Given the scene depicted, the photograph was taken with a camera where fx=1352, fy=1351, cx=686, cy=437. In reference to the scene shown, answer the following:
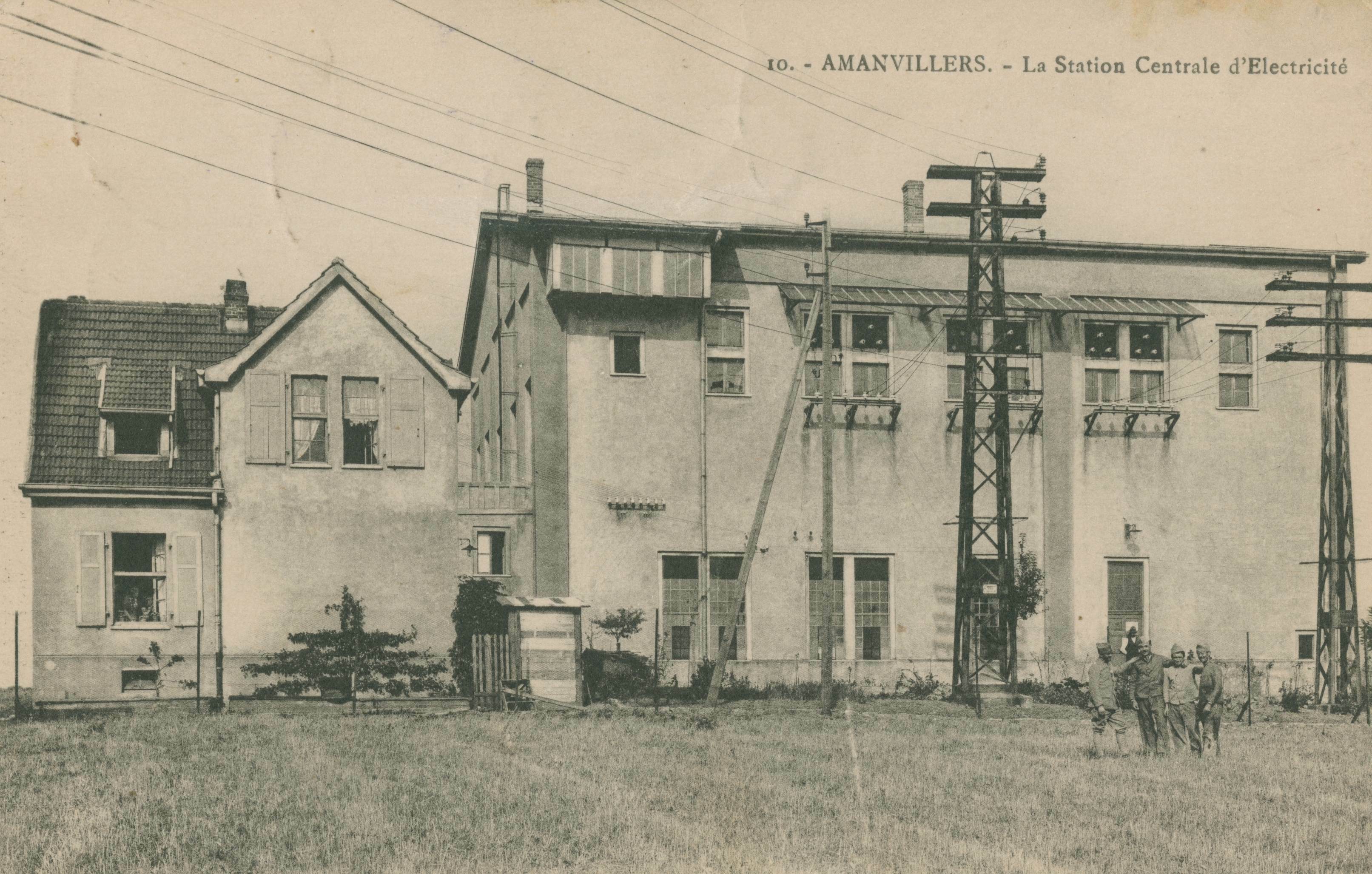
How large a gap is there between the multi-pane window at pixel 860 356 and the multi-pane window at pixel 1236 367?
8090 mm

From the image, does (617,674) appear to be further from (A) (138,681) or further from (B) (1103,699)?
(B) (1103,699)

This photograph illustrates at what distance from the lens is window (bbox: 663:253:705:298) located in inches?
1133

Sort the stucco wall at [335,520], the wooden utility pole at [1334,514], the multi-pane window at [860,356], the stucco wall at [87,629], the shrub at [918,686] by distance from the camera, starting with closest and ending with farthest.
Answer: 1. the stucco wall at [87,629]
2. the stucco wall at [335,520]
3. the wooden utility pole at [1334,514]
4. the shrub at [918,686]
5. the multi-pane window at [860,356]

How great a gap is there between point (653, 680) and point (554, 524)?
3.96 meters

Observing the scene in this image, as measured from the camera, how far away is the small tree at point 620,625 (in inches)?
1080

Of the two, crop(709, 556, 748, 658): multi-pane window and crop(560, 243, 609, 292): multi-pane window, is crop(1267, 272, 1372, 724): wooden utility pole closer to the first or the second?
crop(709, 556, 748, 658): multi-pane window

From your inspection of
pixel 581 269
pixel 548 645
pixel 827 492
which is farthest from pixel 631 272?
pixel 548 645

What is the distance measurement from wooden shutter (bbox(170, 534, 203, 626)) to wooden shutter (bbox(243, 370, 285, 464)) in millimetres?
1803

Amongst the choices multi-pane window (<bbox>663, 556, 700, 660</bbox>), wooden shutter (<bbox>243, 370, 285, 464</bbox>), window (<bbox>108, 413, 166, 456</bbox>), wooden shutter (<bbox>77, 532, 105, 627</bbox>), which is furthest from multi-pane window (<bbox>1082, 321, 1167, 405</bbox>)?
wooden shutter (<bbox>77, 532, 105, 627</bbox>)

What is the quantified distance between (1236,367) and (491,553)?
1771 cm

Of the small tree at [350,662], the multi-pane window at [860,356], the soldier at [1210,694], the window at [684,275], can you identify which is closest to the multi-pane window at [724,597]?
the multi-pane window at [860,356]

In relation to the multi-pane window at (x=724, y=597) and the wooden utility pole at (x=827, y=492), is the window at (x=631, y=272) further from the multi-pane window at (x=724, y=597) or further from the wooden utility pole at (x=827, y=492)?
the multi-pane window at (x=724, y=597)

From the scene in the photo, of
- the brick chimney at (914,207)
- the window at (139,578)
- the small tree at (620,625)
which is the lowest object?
the small tree at (620,625)

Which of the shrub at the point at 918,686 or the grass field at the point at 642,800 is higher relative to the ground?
the grass field at the point at 642,800
